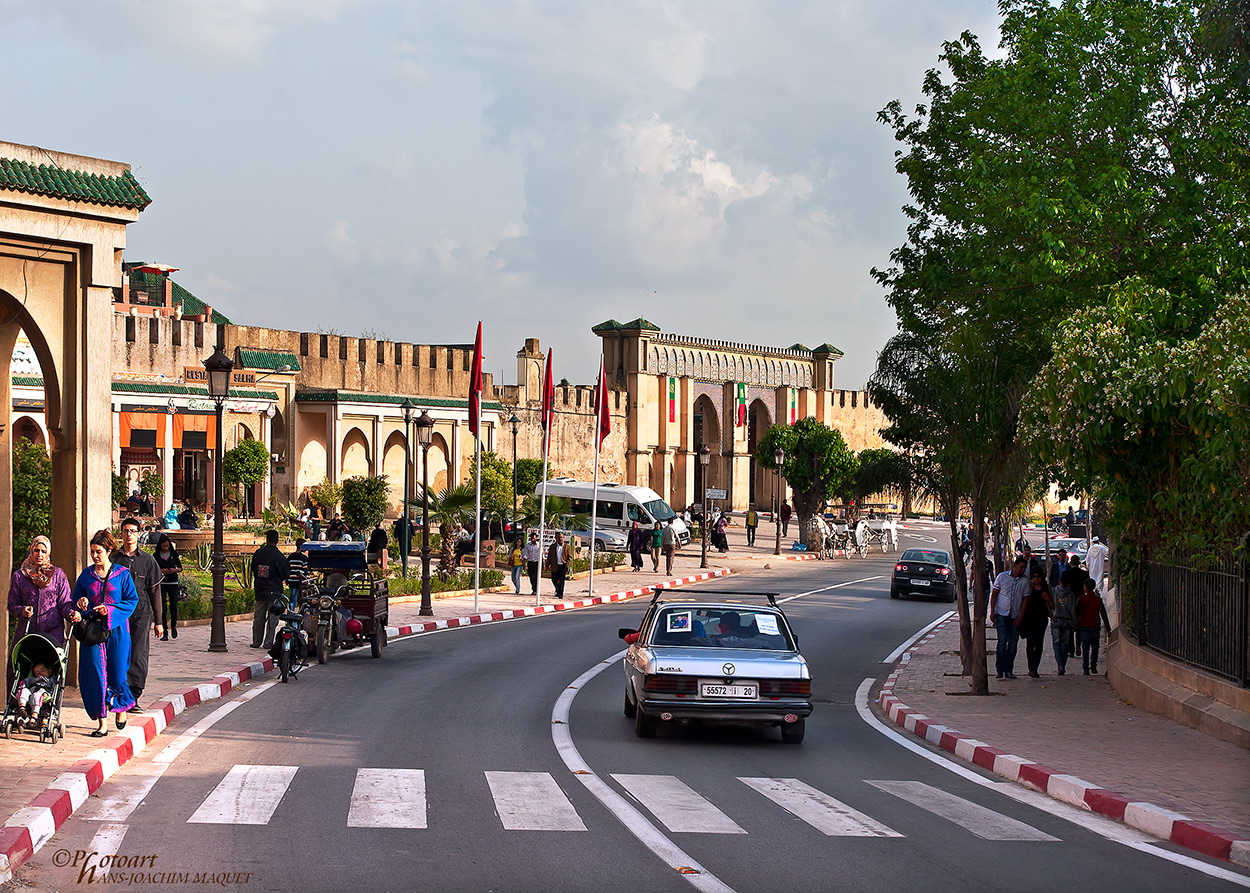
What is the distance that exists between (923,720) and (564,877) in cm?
778

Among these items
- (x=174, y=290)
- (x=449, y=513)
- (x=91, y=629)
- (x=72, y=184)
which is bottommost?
(x=91, y=629)

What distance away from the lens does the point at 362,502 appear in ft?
120

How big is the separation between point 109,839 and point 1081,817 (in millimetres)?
6479

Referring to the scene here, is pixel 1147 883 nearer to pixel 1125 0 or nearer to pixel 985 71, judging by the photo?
pixel 1125 0

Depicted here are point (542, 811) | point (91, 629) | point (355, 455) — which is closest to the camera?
point (542, 811)

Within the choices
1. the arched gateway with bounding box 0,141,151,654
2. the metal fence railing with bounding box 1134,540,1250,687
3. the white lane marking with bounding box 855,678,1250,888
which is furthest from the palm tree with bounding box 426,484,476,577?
the white lane marking with bounding box 855,678,1250,888

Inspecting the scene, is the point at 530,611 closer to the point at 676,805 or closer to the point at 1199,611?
the point at 1199,611

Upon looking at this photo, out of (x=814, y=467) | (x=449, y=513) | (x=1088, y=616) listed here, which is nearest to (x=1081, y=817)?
(x=1088, y=616)

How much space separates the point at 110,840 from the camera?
741cm

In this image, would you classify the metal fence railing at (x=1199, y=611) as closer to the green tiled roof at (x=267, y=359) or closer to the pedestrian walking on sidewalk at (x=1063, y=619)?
the pedestrian walking on sidewalk at (x=1063, y=619)

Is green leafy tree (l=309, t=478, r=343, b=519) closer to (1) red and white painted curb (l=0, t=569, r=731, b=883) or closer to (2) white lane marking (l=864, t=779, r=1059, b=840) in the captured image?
(1) red and white painted curb (l=0, t=569, r=731, b=883)

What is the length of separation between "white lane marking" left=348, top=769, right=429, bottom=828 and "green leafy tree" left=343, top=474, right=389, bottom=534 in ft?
89.6

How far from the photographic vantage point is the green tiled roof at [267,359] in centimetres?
4738

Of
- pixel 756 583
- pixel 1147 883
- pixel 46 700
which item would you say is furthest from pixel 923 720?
pixel 756 583
